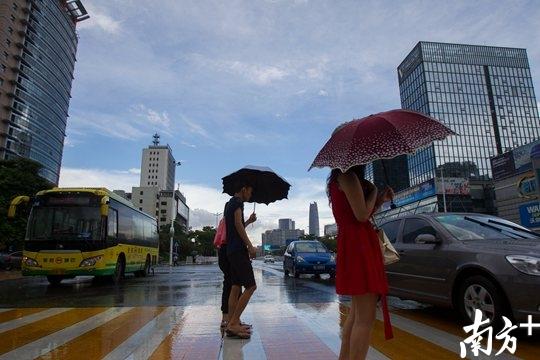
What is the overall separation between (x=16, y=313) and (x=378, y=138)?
6.75 meters

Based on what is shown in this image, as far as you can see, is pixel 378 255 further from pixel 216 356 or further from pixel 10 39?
pixel 10 39

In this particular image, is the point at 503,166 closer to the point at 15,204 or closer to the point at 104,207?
the point at 104,207

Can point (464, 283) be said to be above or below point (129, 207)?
below

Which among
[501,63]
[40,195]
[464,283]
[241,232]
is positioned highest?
[501,63]

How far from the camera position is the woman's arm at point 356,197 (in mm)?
2578

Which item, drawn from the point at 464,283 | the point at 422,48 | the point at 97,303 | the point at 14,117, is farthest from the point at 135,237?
the point at 422,48

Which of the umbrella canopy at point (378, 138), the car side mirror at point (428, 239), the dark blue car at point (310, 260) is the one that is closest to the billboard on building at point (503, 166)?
the dark blue car at point (310, 260)

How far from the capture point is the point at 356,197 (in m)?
2.59

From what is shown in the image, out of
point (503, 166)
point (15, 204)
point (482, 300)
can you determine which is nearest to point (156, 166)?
point (503, 166)

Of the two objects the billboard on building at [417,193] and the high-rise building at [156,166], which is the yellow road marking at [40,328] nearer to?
the billboard on building at [417,193]

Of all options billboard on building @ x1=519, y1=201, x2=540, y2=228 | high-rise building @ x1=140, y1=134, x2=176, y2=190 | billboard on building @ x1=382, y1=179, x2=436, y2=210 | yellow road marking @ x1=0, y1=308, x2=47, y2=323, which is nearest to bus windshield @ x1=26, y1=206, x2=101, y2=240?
yellow road marking @ x1=0, y1=308, x2=47, y2=323

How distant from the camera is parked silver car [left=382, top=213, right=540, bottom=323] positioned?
14.1ft

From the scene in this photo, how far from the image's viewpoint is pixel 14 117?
75.8 m

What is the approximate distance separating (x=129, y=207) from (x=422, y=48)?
99.8 m
